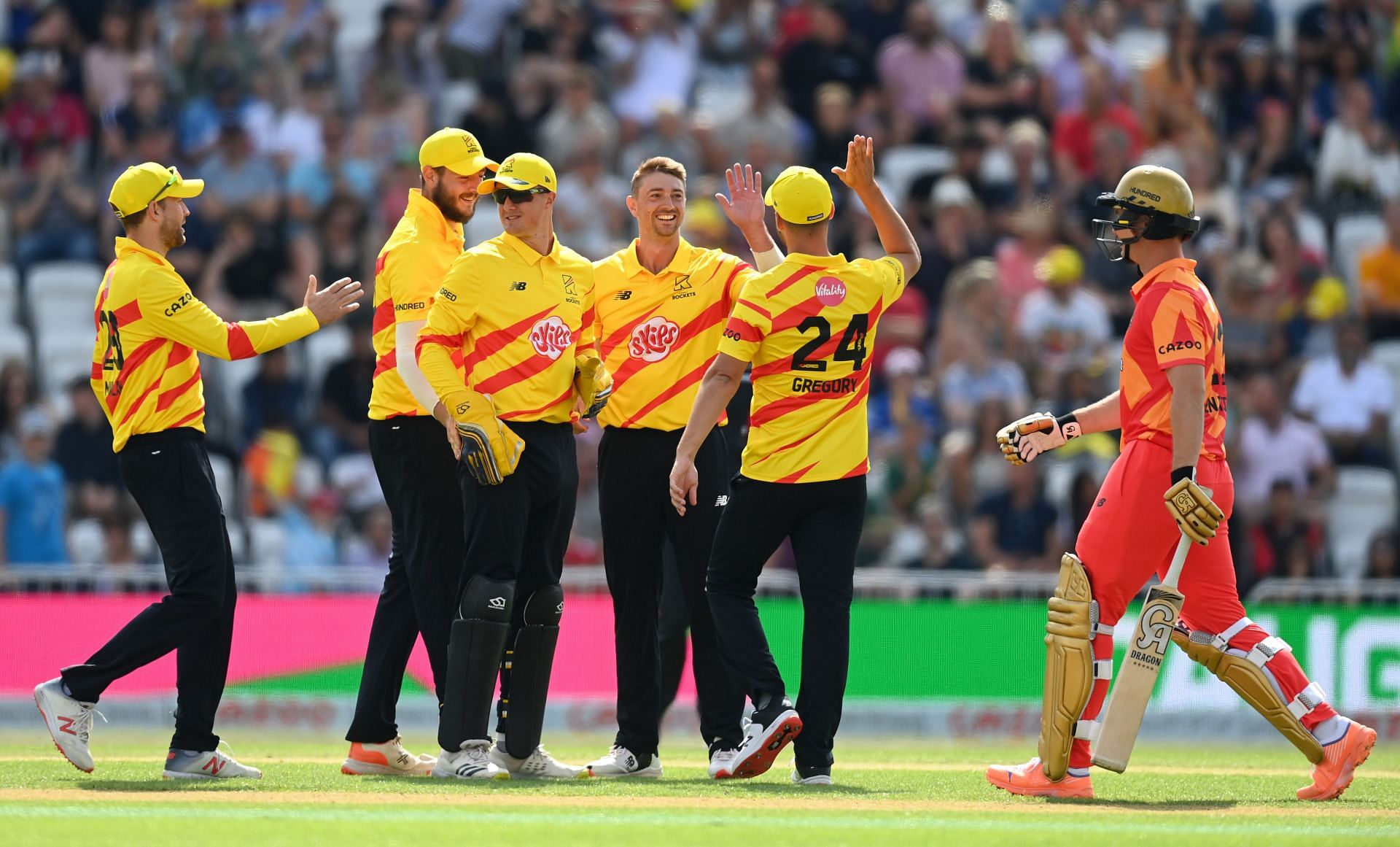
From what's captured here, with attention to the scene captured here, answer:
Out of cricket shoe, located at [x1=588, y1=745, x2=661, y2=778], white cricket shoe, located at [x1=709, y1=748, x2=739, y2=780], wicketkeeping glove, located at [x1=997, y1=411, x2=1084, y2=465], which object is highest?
wicketkeeping glove, located at [x1=997, y1=411, x2=1084, y2=465]

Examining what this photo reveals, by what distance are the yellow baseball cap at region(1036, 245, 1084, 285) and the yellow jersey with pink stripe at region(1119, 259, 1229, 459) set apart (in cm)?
900

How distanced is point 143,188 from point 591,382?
2295 millimetres

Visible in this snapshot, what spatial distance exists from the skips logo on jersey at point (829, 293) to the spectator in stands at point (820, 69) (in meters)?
11.5

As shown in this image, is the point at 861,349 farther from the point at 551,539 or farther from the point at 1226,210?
the point at 1226,210

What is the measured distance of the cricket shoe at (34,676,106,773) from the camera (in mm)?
9055

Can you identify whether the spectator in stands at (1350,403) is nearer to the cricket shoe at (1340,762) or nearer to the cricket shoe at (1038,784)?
the cricket shoe at (1340,762)

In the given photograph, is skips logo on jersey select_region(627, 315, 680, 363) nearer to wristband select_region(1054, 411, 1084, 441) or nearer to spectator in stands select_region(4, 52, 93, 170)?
wristband select_region(1054, 411, 1084, 441)

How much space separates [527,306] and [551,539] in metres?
1.10

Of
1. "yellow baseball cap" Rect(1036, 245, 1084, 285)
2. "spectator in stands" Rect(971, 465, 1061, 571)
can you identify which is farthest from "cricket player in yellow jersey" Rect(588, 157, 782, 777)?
"yellow baseball cap" Rect(1036, 245, 1084, 285)

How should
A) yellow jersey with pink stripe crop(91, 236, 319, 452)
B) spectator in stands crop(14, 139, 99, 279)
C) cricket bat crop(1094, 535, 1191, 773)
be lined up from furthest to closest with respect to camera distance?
spectator in stands crop(14, 139, 99, 279)
yellow jersey with pink stripe crop(91, 236, 319, 452)
cricket bat crop(1094, 535, 1191, 773)

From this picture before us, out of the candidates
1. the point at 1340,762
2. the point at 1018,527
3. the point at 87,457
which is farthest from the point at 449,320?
the point at 87,457

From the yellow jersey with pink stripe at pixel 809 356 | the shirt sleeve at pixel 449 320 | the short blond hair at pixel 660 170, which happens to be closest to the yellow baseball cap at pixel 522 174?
the shirt sleeve at pixel 449 320

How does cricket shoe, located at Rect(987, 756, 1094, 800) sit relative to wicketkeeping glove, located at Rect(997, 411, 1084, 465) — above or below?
below

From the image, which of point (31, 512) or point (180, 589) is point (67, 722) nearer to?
point (180, 589)
